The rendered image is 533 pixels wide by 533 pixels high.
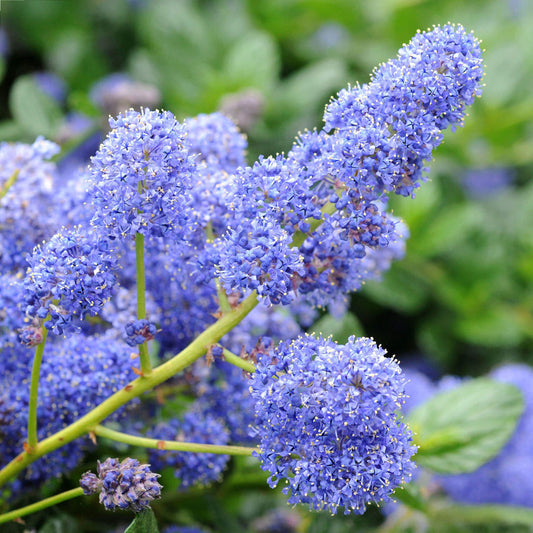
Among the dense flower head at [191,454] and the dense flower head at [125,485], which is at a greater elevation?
the dense flower head at [191,454]

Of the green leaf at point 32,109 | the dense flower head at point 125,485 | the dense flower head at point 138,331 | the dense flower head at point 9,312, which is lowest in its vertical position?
the dense flower head at point 125,485

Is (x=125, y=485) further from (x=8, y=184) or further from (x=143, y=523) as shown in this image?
(x=8, y=184)

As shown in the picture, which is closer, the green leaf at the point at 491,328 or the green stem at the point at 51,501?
the green stem at the point at 51,501

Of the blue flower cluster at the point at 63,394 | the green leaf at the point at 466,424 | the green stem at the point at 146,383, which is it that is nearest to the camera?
the green stem at the point at 146,383

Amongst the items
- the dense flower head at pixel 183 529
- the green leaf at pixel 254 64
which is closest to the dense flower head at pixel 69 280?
the dense flower head at pixel 183 529

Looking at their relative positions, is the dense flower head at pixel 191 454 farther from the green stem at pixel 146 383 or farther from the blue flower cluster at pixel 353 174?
the blue flower cluster at pixel 353 174

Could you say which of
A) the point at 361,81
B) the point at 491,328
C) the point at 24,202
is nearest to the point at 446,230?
the point at 491,328

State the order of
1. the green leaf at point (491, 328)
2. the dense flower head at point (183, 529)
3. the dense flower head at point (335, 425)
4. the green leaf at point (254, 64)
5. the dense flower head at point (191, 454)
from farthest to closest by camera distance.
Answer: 1. the green leaf at point (254, 64)
2. the green leaf at point (491, 328)
3. the dense flower head at point (183, 529)
4. the dense flower head at point (191, 454)
5. the dense flower head at point (335, 425)
